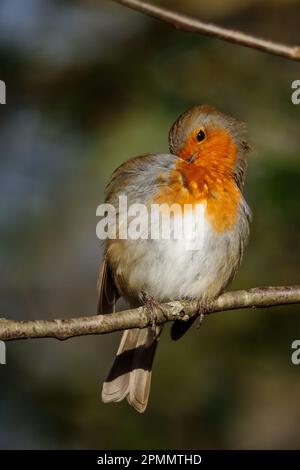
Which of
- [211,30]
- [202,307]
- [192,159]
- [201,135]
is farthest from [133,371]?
[211,30]

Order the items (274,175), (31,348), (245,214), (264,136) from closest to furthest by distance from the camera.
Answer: (245,214)
(274,175)
(264,136)
(31,348)

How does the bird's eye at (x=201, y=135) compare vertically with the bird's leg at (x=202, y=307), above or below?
above

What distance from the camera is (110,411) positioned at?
5891 millimetres

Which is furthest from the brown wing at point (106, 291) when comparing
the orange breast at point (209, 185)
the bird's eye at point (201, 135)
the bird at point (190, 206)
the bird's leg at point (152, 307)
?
the bird's eye at point (201, 135)

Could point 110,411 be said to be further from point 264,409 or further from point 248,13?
point 248,13

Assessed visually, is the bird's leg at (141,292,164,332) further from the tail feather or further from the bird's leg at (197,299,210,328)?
the tail feather

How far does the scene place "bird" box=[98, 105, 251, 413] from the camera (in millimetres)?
4105

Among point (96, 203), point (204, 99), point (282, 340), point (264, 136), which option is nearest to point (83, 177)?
point (96, 203)

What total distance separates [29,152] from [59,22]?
109 cm

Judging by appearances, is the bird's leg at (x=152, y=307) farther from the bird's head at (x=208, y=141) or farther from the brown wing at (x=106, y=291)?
the bird's head at (x=208, y=141)

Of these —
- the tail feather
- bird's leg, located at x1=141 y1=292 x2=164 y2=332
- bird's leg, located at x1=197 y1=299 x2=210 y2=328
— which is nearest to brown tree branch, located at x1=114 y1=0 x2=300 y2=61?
bird's leg, located at x1=141 y1=292 x2=164 y2=332

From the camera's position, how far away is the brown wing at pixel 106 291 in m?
4.47

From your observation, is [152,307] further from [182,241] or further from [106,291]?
[106,291]

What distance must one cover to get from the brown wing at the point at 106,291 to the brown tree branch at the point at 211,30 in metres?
3.00
